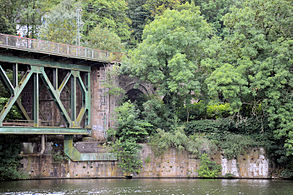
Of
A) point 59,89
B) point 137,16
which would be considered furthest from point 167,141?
point 137,16

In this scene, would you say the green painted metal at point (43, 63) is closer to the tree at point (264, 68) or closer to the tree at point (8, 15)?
the tree at point (264, 68)

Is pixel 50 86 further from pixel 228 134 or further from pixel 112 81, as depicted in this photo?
Answer: pixel 228 134

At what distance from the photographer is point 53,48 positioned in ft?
123

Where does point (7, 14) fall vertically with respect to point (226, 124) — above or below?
above

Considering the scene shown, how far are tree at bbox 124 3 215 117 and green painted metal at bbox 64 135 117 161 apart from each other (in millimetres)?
6425

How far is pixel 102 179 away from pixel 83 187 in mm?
6652

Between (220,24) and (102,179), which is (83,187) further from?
Answer: (220,24)

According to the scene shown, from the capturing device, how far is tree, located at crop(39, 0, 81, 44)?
4581cm

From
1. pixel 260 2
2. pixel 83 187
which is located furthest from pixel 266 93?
pixel 83 187

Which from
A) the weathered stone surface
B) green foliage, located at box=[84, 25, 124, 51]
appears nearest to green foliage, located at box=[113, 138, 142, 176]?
the weathered stone surface

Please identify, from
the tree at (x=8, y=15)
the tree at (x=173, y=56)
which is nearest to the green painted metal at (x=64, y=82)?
the tree at (x=173, y=56)

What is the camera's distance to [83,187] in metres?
30.5

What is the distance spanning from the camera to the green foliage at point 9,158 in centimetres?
3628

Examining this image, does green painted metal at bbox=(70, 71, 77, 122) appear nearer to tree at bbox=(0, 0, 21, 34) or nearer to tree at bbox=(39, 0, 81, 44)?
tree at bbox=(39, 0, 81, 44)
